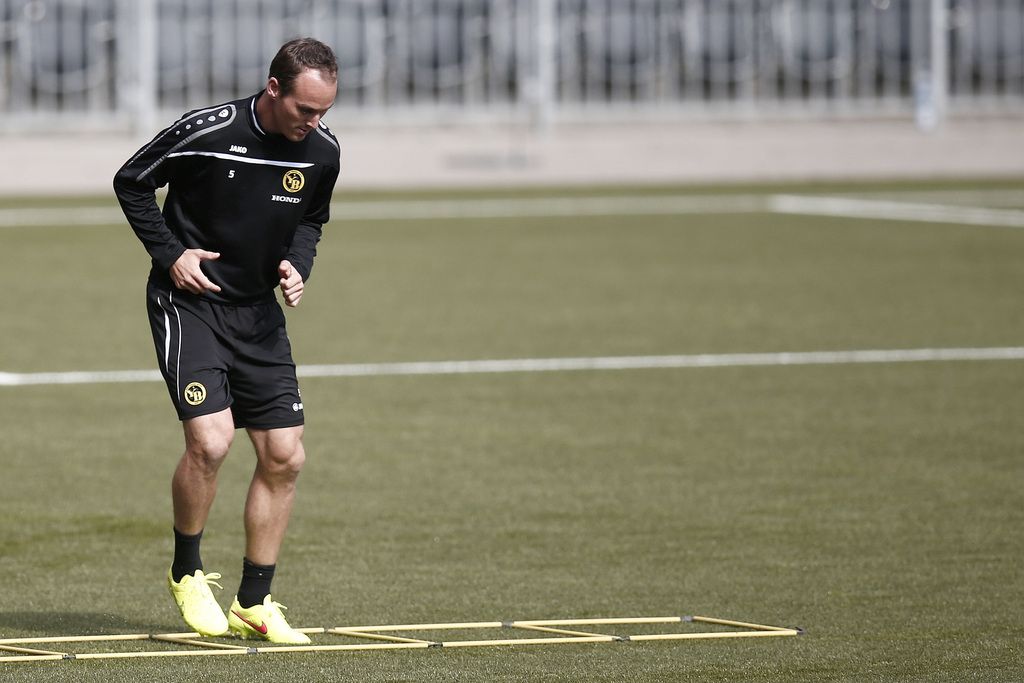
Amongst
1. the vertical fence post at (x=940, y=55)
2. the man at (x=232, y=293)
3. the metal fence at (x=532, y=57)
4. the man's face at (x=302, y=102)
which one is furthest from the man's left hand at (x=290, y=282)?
the vertical fence post at (x=940, y=55)

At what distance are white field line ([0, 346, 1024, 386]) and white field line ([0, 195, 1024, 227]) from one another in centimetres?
833

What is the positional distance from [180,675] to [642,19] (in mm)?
21746

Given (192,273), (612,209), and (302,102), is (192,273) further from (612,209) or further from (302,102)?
(612,209)

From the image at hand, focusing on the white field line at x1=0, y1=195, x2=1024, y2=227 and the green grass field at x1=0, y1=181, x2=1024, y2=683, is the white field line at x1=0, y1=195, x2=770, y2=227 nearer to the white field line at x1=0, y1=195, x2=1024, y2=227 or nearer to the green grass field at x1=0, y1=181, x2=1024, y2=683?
the white field line at x1=0, y1=195, x2=1024, y2=227

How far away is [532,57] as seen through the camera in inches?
1034

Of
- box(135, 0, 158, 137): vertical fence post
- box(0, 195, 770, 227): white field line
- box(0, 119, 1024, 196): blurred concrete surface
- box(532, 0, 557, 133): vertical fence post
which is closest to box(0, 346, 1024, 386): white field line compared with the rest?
box(0, 195, 770, 227): white field line

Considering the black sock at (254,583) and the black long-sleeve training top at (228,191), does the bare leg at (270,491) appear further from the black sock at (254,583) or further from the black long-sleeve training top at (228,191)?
the black long-sleeve training top at (228,191)

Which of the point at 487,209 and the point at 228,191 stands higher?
the point at 228,191

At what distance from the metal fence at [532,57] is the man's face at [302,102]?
19.6m

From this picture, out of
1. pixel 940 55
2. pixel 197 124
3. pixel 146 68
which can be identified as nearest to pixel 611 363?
pixel 197 124

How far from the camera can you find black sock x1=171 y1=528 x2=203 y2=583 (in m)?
6.06

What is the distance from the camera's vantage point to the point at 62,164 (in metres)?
24.3

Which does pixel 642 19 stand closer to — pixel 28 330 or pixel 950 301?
pixel 950 301

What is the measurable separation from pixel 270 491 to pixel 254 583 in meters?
0.29
